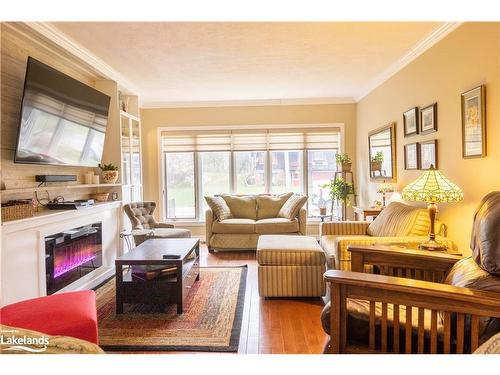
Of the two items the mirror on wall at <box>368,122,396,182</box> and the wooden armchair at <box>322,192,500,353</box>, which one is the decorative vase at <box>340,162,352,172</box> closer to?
the mirror on wall at <box>368,122,396,182</box>

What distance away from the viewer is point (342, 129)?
244 inches

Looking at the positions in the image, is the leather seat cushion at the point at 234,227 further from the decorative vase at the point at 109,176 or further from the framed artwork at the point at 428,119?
the framed artwork at the point at 428,119

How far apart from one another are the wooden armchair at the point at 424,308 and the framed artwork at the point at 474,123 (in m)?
0.75

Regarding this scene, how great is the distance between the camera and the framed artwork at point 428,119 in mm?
3232

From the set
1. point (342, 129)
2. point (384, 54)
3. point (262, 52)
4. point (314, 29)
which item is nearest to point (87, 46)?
point (262, 52)

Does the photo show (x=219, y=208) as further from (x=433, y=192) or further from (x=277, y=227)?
(x=433, y=192)

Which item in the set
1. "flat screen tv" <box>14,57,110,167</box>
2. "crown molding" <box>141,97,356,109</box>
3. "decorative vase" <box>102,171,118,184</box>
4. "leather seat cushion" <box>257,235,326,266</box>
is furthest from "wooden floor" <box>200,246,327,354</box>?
"crown molding" <box>141,97,356,109</box>

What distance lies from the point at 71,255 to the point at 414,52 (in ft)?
13.5

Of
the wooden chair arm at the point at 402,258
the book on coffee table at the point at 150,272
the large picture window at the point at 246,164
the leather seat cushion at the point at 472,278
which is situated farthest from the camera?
the large picture window at the point at 246,164

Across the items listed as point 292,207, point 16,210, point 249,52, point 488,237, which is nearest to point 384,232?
point 488,237

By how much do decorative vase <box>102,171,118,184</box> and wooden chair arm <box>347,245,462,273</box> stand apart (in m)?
3.16

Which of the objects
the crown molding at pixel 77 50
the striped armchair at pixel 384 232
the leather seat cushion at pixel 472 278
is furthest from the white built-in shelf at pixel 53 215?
the leather seat cushion at pixel 472 278

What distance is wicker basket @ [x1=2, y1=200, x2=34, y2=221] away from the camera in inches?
99.7

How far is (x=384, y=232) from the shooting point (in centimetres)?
336
